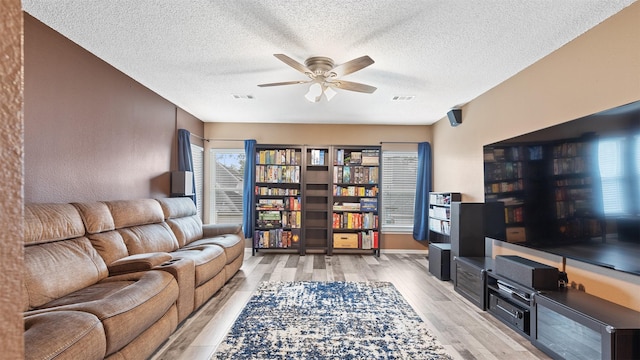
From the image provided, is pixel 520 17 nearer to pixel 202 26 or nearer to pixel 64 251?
pixel 202 26

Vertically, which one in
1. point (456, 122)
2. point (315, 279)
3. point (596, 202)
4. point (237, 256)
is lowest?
point (315, 279)

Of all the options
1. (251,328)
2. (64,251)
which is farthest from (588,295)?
(64,251)

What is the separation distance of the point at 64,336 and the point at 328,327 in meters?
1.93

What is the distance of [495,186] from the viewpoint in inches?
135

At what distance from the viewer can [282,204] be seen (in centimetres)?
596

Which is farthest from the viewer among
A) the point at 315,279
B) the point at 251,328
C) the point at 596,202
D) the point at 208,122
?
the point at 208,122

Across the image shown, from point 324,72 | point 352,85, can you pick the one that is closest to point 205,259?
point 324,72

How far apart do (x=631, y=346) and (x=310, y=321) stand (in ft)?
7.34

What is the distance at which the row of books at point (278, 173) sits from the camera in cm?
595

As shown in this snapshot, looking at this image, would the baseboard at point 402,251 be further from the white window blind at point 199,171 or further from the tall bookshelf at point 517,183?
the white window blind at point 199,171

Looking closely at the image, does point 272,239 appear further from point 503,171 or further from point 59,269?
point 503,171

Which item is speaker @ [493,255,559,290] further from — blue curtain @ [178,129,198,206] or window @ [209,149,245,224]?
window @ [209,149,245,224]

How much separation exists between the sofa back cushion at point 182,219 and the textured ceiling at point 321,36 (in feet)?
5.00

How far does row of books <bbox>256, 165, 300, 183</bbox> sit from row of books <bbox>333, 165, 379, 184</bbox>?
0.76 m
